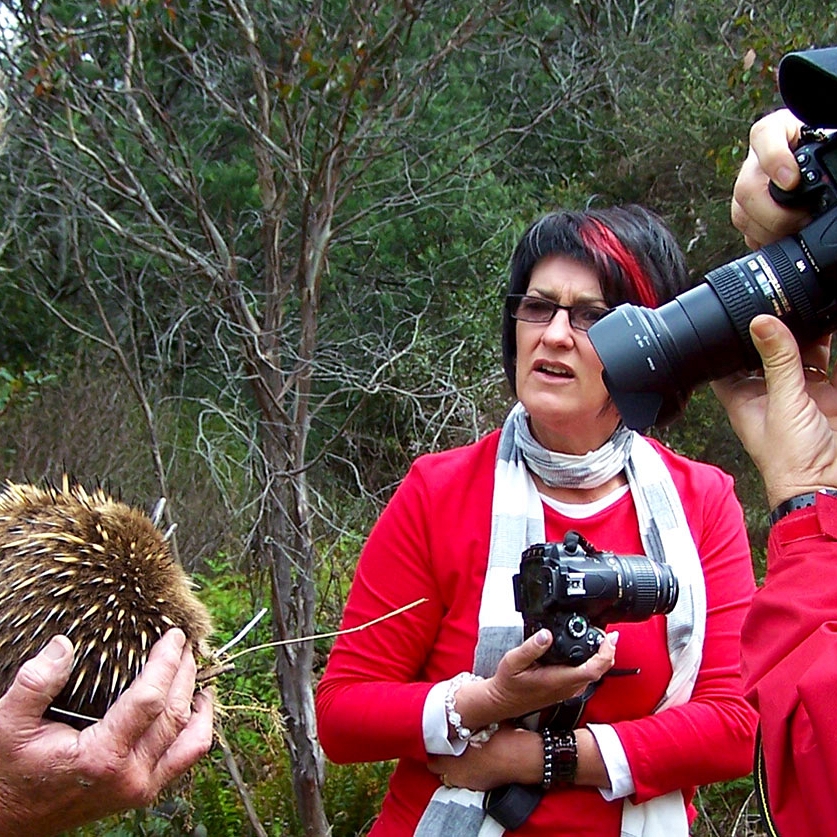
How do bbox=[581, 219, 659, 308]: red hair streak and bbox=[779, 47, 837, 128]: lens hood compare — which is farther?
bbox=[581, 219, 659, 308]: red hair streak

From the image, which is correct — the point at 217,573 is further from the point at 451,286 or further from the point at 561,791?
the point at 561,791

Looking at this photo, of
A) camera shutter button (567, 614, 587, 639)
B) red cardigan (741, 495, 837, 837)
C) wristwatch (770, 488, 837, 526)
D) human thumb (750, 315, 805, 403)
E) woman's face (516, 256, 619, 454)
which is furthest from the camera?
woman's face (516, 256, 619, 454)

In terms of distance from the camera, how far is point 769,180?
157 centimetres

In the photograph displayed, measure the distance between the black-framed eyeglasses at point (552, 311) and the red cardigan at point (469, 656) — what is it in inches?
15.1

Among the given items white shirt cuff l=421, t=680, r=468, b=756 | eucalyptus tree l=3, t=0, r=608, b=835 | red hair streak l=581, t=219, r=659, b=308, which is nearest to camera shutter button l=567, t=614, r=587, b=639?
white shirt cuff l=421, t=680, r=468, b=756

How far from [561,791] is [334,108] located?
2.62 meters

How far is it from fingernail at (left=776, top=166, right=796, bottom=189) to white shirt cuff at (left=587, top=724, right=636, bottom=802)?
46.4 inches

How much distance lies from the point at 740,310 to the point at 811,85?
37 cm

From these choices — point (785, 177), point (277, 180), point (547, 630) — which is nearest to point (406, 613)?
point (547, 630)

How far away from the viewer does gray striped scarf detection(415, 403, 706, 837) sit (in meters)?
1.98

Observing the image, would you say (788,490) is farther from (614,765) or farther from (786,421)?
(614,765)

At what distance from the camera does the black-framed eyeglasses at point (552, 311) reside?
7.39 feet

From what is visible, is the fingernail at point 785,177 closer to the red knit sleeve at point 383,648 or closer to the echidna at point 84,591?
the red knit sleeve at point 383,648

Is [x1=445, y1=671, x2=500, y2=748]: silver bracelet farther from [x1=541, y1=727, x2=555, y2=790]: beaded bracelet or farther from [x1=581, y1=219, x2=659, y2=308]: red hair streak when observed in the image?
[x1=581, y1=219, x2=659, y2=308]: red hair streak
